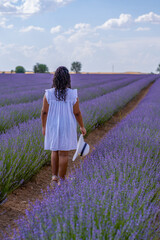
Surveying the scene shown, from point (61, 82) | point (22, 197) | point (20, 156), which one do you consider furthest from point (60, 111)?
point (22, 197)

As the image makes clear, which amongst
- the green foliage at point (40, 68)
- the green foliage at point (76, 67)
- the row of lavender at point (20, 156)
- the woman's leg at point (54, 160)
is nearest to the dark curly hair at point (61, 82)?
the woman's leg at point (54, 160)

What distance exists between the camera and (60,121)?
9.45 ft

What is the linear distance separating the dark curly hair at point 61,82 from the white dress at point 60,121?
0.04m

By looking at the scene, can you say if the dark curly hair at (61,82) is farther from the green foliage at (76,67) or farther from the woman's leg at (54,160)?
the green foliage at (76,67)

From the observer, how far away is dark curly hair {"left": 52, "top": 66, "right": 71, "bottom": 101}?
2.81 m

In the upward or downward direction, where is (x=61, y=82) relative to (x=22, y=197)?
upward

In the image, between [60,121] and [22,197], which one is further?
[22,197]

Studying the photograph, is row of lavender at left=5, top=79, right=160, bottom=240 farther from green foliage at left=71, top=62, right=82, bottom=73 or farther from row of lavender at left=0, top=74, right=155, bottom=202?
green foliage at left=71, top=62, right=82, bottom=73

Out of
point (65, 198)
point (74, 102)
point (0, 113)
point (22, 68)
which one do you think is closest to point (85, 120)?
point (0, 113)

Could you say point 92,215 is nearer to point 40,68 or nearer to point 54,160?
point 54,160

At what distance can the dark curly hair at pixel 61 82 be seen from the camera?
9.23ft

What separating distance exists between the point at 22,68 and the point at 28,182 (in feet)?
192

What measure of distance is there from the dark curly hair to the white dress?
0.14 ft

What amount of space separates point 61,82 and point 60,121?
386mm
